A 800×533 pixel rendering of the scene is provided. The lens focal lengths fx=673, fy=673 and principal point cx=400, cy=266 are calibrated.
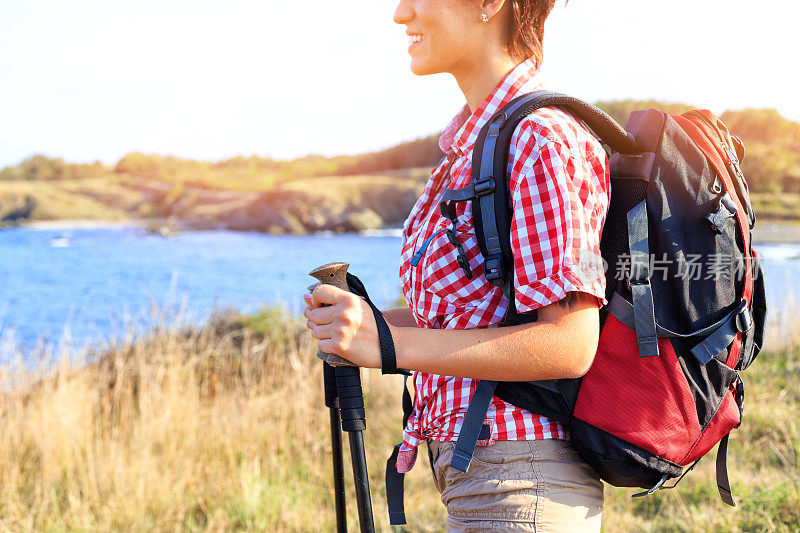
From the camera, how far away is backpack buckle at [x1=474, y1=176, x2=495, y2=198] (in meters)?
1.13

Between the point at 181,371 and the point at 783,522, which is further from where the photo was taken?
the point at 181,371

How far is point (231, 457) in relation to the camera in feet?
13.2

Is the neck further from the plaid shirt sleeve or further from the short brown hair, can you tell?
the plaid shirt sleeve

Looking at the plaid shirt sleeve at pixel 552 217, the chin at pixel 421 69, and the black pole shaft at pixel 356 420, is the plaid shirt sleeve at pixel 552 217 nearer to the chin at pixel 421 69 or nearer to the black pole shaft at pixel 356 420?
the chin at pixel 421 69

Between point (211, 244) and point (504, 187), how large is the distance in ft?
95.8

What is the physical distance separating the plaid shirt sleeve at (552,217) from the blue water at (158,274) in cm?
38

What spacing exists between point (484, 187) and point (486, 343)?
0.86ft

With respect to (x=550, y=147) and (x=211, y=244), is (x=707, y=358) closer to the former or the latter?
(x=550, y=147)

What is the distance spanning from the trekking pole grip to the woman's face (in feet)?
1.40

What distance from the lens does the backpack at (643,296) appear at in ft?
3.81

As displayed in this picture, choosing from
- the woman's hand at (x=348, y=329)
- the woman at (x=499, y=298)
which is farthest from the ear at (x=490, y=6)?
the woman's hand at (x=348, y=329)

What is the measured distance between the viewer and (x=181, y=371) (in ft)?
17.6

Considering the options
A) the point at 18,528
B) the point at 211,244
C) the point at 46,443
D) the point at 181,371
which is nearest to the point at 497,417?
the point at 18,528

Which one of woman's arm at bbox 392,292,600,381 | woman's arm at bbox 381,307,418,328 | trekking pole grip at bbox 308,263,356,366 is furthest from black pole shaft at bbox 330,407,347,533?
woman's arm at bbox 392,292,600,381
